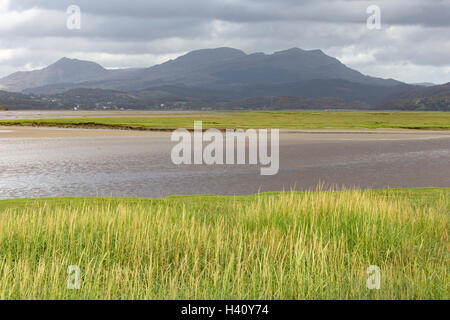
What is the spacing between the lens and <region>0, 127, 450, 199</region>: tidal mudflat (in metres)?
21.3

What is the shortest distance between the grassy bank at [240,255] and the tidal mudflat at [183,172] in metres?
8.36

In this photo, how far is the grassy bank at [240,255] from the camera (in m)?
7.70

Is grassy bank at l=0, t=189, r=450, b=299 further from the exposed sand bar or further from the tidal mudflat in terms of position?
the exposed sand bar

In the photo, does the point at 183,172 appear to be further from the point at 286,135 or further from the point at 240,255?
the point at 286,135

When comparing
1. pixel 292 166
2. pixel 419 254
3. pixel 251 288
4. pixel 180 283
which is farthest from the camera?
pixel 292 166

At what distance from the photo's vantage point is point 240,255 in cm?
873

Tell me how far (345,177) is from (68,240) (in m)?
17.5

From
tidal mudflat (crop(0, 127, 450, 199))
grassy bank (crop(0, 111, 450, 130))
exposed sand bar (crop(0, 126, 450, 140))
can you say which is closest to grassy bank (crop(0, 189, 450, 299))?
tidal mudflat (crop(0, 127, 450, 199))

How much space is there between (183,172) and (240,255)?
1821 cm

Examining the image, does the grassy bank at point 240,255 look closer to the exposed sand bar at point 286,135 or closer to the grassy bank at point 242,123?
the exposed sand bar at point 286,135

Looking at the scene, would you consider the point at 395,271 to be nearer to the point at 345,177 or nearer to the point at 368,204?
the point at 368,204

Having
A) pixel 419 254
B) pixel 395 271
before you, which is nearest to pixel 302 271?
pixel 395 271

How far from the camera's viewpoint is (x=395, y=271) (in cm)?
898

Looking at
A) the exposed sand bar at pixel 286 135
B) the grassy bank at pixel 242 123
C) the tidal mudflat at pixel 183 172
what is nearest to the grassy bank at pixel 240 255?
the tidal mudflat at pixel 183 172
